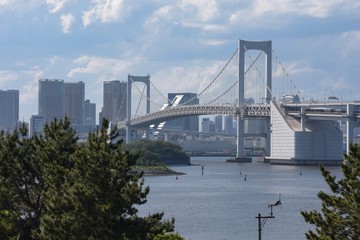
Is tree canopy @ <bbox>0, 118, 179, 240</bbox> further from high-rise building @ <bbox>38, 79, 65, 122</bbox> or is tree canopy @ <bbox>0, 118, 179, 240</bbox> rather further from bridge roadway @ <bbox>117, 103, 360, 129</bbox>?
high-rise building @ <bbox>38, 79, 65, 122</bbox>

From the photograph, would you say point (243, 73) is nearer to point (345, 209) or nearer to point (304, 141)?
point (304, 141)

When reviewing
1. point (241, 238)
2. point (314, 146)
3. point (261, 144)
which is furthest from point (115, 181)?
point (261, 144)

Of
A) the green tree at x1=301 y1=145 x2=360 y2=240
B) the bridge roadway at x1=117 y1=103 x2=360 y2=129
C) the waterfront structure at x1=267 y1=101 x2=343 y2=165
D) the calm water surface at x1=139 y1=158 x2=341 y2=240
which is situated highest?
the bridge roadway at x1=117 y1=103 x2=360 y2=129

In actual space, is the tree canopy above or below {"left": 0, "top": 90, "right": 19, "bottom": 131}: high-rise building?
below

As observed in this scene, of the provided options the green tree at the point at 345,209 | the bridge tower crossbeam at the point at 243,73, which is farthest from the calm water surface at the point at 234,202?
the bridge tower crossbeam at the point at 243,73

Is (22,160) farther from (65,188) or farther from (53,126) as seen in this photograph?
(65,188)

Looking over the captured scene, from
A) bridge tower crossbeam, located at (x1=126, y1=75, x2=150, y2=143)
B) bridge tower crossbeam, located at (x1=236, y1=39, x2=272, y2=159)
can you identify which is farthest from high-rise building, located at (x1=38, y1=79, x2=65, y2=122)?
bridge tower crossbeam, located at (x1=236, y1=39, x2=272, y2=159)

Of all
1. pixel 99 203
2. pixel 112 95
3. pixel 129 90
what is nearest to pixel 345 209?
pixel 99 203
